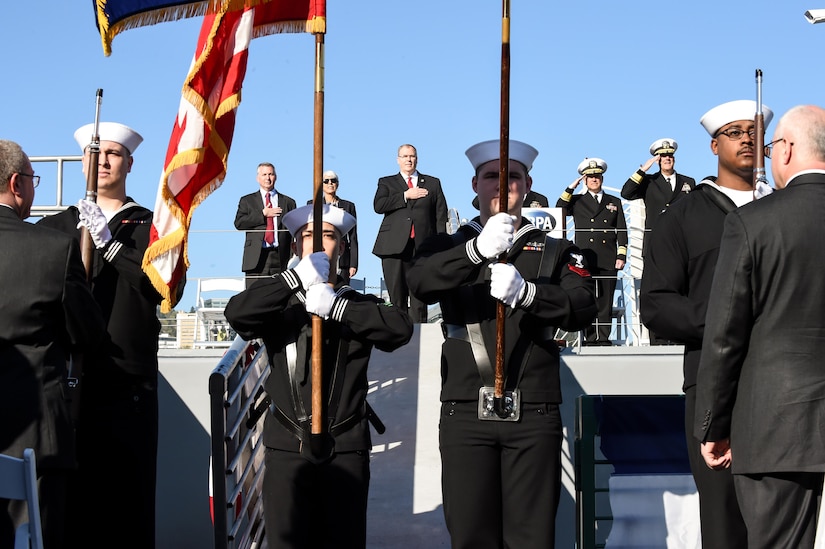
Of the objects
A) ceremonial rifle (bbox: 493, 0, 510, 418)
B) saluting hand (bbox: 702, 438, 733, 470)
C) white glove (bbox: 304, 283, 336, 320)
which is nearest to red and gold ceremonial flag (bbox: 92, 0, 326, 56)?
ceremonial rifle (bbox: 493, 0, 510, 418)

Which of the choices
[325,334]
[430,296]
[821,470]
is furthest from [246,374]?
[821,470]

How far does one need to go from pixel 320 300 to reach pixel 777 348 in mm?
2231

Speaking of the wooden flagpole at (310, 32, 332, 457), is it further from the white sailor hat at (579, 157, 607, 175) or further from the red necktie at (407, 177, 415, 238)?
the white sailor hat at (579, 157, 607, 175)

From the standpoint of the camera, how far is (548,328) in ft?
18.2

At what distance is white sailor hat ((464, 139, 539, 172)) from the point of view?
18.9 ft

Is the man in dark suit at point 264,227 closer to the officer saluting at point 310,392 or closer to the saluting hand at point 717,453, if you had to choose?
the officer saluting at point 310,392

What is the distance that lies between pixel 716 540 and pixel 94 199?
10.8 feet

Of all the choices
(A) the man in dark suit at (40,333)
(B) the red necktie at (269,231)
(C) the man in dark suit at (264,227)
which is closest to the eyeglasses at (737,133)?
(A) the man in dark suit at (40,333)

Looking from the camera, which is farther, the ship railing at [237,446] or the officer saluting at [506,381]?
the ship railing at [237,446]

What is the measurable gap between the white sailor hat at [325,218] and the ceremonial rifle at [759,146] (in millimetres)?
2053

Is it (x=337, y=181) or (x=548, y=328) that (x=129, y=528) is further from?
(x=337, y=181)

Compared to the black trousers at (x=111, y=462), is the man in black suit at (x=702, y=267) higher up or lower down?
higher up

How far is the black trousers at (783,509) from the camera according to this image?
13.3 ft

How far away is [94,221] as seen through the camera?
222 inches
